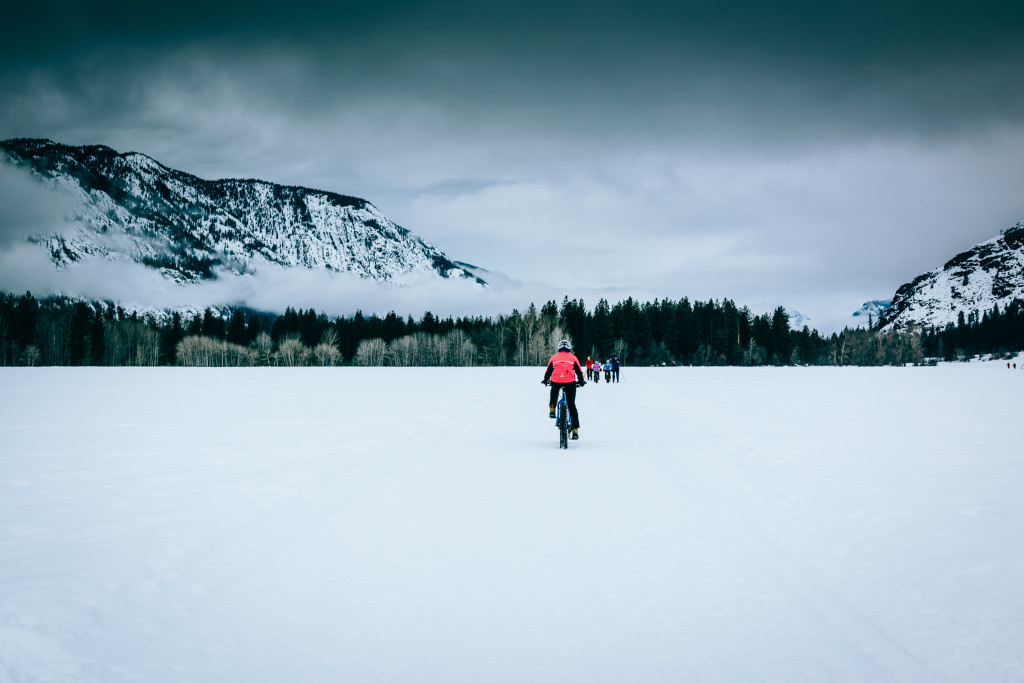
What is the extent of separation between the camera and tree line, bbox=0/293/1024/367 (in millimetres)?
139750

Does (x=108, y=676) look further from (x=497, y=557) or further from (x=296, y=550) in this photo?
(x=497, y=557)

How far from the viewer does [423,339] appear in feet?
508

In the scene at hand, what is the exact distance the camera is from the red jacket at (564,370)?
14.8 m

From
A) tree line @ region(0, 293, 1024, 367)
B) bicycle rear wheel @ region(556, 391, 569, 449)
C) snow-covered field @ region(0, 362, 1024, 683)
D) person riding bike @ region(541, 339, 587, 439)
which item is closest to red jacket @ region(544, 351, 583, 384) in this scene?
person riding bike @ region(541, 339, 587, 439)

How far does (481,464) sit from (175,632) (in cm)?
761

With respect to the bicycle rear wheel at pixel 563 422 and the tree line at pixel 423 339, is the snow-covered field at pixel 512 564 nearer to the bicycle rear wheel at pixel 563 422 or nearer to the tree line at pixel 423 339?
the bicycle rear wheel at pixel 563 422

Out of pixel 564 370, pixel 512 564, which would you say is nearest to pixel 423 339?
pixel 564 370

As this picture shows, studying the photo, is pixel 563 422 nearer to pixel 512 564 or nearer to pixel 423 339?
pixel 512 564

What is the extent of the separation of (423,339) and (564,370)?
142041 mm

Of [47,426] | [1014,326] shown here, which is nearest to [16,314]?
[47,426]

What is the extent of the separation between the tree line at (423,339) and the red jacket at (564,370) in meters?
122

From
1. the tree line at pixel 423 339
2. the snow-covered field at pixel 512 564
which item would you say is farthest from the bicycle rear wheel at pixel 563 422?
the tree line at pixel 423 339

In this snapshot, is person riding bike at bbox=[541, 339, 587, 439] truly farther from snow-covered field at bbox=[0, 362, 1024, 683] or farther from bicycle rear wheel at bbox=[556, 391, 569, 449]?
snow-covered field at bbox=[0, 362, 1024, 683]

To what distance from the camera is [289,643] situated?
4371mm
